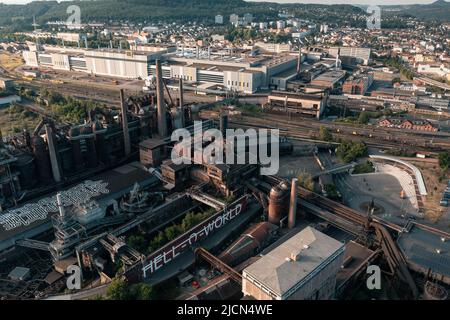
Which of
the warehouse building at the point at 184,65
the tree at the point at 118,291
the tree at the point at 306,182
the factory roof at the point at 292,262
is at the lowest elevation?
the tree at the point at 118,291

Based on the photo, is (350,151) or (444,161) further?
(350,151)

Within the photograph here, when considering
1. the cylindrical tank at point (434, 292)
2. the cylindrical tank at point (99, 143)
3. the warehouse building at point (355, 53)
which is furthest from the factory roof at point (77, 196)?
the warehouse building at point (355, 53)

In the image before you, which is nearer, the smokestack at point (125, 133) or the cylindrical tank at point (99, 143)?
the cylindrical tank at point (99, 143)

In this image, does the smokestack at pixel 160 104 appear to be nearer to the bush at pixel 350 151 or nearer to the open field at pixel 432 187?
the bush at pixel 350 151

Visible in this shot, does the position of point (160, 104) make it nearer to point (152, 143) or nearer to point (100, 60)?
point (152, 143)

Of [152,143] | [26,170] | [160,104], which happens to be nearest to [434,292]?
[152,143]
